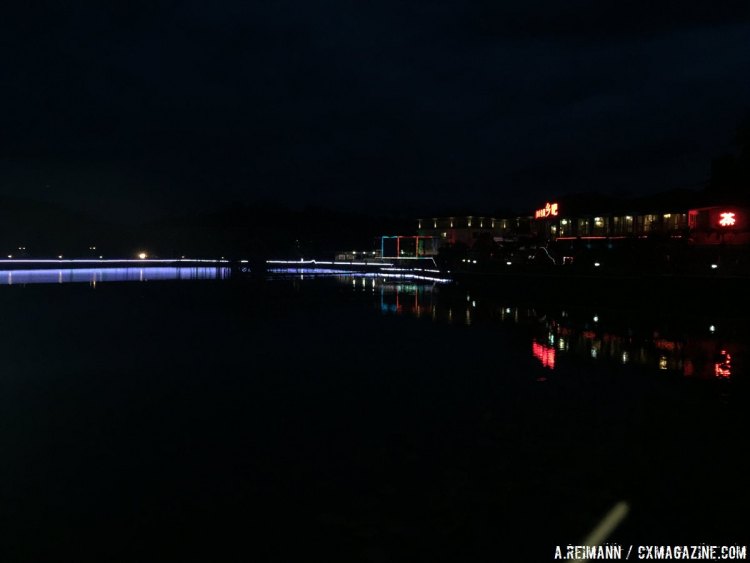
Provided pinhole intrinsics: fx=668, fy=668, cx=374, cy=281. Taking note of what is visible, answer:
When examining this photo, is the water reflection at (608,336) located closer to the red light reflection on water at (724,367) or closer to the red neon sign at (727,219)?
the red light reflection on water at (724,367)

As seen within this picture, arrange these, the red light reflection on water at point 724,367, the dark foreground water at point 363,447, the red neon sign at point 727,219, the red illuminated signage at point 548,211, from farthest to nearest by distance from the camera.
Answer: the red illuminated signage at point 548,211 → the red neon sign at point 727,219 → the red light reflection on water at point 724,367 → the dark foreground water at point 363,447

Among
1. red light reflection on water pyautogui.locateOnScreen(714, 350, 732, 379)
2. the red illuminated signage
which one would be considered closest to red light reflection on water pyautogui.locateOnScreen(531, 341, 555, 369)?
red light reflection on water pyautogui.locateOnScreen(714, 350, 732, 379)

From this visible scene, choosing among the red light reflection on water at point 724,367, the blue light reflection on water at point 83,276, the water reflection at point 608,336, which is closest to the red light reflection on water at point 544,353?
the water reflection at point 608,336

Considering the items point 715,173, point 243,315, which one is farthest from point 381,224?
point 243,315

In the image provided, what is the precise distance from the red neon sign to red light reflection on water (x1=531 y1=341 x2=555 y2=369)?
86.2 ft

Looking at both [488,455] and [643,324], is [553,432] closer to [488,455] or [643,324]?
[488,455]

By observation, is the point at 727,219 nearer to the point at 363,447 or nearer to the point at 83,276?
the point at 363,447

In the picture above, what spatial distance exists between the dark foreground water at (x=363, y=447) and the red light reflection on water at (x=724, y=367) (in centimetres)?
10

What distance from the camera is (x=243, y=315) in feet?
81.3

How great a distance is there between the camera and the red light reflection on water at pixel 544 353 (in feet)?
47.4

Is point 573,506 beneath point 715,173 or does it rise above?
beneath

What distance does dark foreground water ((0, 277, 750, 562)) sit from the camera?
5957 mm

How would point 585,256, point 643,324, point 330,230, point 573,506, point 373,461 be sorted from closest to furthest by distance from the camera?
point 573,506, point 373,461, point 643,324, point 585,256, point 330,230

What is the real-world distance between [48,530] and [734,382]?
1137cm
